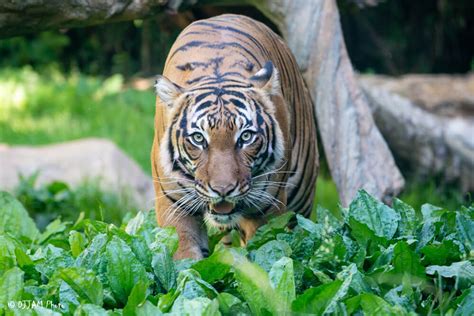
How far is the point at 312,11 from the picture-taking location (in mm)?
5438

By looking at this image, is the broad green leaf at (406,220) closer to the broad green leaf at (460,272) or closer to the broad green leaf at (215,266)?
the broad green leaf at (460,272)

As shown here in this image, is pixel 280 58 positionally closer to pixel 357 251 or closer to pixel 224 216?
pixel 224 216

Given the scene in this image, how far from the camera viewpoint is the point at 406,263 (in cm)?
336

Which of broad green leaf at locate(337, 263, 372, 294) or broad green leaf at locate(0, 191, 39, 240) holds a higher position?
broad green leaf at locate(337, 263, 372, 294)

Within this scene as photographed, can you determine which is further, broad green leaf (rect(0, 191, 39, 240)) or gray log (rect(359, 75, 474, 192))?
gray log (rect(359, 75, 474, 192))

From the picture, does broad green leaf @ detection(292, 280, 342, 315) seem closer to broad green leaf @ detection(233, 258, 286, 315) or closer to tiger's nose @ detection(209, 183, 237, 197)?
broad green leaf @ detection(233, 258, 286, 315)

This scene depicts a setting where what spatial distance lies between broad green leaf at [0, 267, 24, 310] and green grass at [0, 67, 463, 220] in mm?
5514

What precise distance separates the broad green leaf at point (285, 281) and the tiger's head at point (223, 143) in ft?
2.49

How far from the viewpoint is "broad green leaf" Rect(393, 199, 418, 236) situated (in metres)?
3.90

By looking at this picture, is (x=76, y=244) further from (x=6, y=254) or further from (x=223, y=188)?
(x=223, y=188)

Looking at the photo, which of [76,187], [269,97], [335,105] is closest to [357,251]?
[269,97]

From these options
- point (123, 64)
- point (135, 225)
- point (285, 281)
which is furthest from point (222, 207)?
point (123, 64)

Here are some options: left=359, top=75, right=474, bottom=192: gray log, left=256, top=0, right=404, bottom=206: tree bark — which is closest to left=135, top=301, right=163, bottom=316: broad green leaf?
left=256, top=0, right=404, bottom=206: tree bark

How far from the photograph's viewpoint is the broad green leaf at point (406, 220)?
3.90 metres
